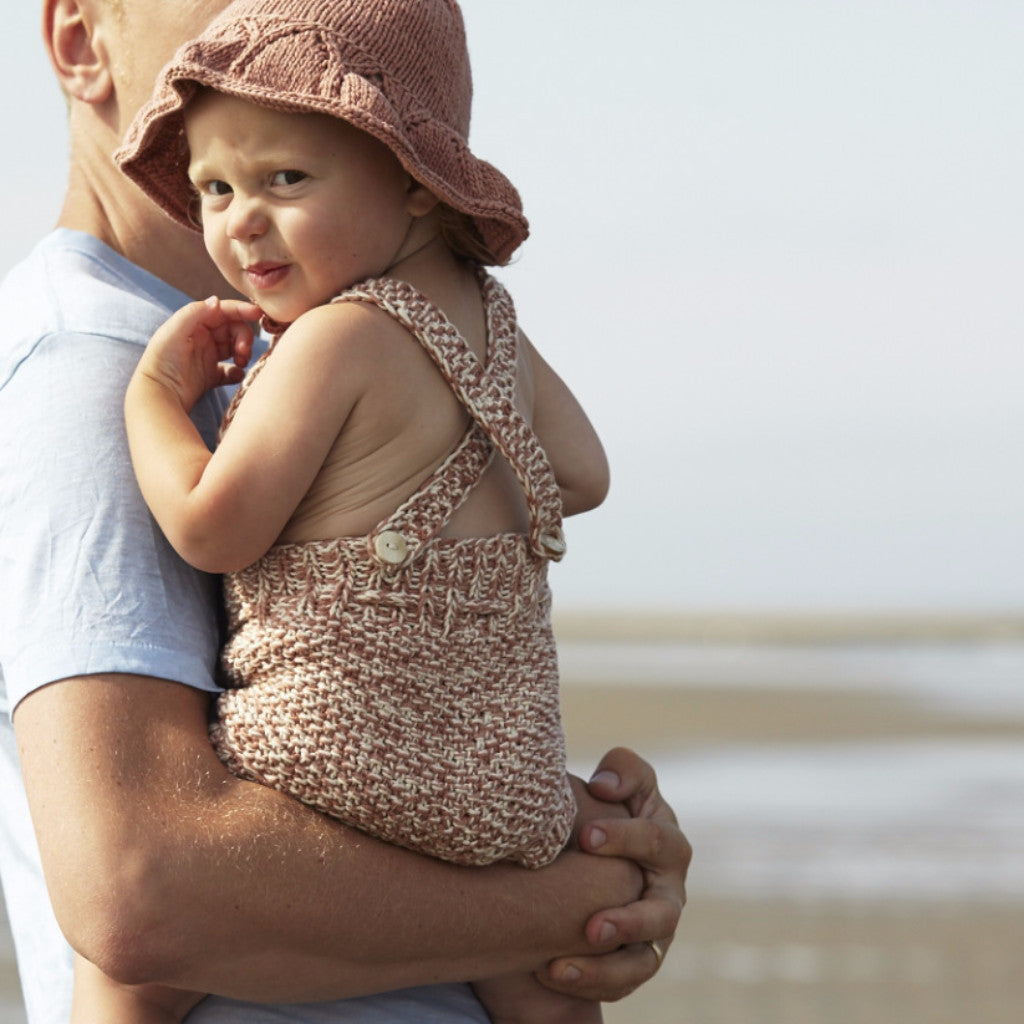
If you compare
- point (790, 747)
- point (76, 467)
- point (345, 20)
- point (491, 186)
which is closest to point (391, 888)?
point (76, 467)

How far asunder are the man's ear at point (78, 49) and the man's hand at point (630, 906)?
1.43m

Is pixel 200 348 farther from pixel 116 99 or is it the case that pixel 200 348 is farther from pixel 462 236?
pixel 116 99

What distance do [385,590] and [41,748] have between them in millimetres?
472

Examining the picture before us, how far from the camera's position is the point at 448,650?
2094mm

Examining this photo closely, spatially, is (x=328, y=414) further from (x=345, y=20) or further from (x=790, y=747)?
(x=790, y=747)

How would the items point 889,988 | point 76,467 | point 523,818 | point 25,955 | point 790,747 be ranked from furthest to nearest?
point 790,747, point 889,988, point 25,955, point 523,818, point 76,467

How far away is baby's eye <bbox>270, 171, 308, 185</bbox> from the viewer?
208cm

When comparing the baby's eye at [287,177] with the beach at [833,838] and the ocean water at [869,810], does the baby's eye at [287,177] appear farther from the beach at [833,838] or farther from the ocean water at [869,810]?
the ocean water at [869,810]

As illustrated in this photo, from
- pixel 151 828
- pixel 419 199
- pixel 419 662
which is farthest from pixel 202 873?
pixel 419 199

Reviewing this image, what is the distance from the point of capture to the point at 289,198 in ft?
6.81

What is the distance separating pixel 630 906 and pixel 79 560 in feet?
3.15

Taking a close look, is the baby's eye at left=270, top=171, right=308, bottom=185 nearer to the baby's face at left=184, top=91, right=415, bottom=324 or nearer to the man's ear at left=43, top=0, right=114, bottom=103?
the baby's face at left=184, top=91, right=415, bottom=324

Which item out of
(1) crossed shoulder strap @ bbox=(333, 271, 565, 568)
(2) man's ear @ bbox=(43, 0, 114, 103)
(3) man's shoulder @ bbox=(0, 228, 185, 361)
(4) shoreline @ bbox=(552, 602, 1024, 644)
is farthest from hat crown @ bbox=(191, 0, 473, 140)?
(4) shoreline @ bbox=(552, 602, 1024, 644)

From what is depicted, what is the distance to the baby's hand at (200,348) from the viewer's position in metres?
2.09
